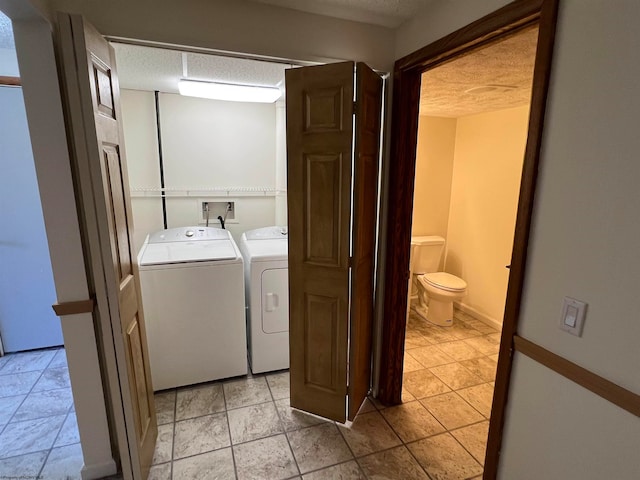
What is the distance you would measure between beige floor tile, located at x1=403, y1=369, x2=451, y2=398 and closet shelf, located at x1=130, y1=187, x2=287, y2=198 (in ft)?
6.32

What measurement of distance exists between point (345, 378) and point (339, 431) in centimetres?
32

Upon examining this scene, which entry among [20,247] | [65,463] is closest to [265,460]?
[65,463]

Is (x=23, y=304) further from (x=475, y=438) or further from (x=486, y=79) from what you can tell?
(x=486, y=79)

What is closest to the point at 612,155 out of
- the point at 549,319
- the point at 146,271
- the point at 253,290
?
the point at 549,319

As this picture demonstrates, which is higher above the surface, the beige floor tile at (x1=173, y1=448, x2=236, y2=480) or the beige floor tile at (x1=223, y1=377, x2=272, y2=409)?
the beige floor tile at (x1=223, y1=377, x2=272, y2=409)

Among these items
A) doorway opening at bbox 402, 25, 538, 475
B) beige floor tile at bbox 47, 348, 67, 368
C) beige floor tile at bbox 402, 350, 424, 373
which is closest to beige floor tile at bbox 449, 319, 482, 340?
doorway opening at bbox 402, 25, 538, 475

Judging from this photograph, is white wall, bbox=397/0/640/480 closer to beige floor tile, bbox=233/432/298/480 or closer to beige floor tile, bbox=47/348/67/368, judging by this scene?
beige floor tile, bbox=233/432/298/480

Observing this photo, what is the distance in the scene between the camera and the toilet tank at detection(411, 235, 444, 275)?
3.55m

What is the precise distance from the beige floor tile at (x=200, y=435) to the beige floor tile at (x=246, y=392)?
0.14 metres

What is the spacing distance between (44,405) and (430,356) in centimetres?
272

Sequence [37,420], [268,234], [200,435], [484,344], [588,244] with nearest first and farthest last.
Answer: [588,244]
[200,435]
[37,420]
[268,234]
[484,344]

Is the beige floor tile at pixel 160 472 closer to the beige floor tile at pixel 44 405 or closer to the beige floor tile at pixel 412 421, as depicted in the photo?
the beige floor tile at pixel 44 405

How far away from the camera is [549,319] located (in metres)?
1.15

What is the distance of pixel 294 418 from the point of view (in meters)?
2.09
